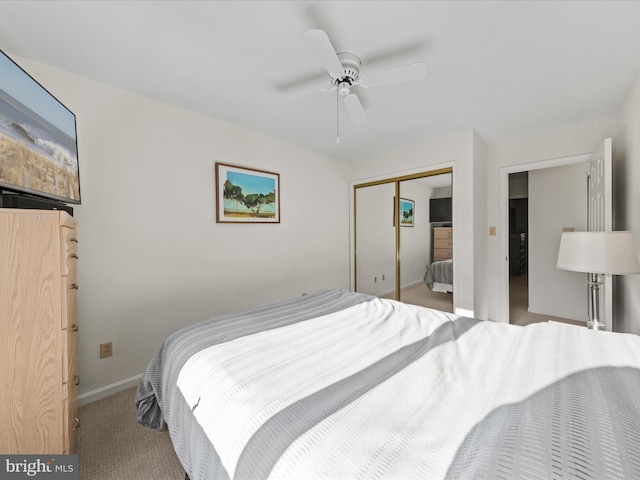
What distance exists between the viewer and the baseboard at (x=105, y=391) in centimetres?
203

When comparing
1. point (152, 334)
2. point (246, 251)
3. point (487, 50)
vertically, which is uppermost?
point (487, 50)

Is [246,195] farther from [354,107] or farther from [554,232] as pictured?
[554,232]

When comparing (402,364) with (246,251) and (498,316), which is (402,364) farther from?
(498,316)

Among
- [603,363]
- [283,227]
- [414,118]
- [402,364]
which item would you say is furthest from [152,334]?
[414,118]

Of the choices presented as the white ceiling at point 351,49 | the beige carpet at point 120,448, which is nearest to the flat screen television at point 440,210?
the white ceiling at point 351,49

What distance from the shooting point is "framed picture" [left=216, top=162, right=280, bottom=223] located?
2816mm

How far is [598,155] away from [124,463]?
13.5ft

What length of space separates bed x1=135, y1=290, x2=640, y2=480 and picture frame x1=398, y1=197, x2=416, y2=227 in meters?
2.33

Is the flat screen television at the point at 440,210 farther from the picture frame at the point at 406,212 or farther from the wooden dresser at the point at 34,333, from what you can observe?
the wooden dresser at the point at 34,333

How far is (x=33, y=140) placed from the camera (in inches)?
58.6

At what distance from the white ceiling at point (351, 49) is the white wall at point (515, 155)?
0.25 m

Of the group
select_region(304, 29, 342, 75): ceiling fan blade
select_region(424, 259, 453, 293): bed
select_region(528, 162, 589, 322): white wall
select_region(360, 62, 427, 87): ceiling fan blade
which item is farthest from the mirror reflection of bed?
select_region(304, 29, 342, 75): ceiling fan blade

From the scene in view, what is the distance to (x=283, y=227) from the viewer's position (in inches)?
133

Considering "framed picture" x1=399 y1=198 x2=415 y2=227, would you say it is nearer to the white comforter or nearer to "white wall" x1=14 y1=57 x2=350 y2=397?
"white wall" x1=14 y1=57 x2=350 y2=397
